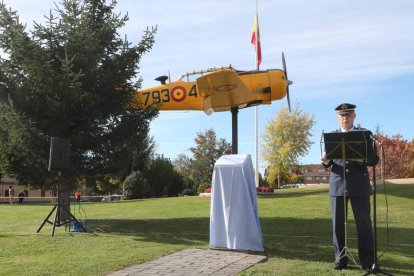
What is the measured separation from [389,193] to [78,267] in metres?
15.5

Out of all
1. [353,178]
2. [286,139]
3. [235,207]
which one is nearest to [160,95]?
[235,207]

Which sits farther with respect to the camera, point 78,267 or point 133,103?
point 133,103

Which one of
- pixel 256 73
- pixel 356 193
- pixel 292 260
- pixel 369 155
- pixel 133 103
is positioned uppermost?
pixel 256 73

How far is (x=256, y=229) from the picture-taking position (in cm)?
782

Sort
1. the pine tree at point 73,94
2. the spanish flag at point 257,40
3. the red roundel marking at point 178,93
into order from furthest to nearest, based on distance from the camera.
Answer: the spanish flag at point 257,40, the red roundel marking at point 178,93, the pine tree at point 73,94

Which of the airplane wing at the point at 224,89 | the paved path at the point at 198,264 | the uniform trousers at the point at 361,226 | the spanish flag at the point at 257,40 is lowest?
the paved path at the point at 198,264

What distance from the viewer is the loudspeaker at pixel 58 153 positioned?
988 centimetres

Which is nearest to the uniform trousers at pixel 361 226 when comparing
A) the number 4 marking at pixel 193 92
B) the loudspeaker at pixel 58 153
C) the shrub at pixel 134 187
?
the loudspeaker at pixel 58 153

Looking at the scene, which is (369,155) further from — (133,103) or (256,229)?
(133,103)

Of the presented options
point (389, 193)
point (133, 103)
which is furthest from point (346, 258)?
point (389, 193)

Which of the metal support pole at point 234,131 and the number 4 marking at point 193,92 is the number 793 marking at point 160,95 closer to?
the number 4 marking at point 193,92

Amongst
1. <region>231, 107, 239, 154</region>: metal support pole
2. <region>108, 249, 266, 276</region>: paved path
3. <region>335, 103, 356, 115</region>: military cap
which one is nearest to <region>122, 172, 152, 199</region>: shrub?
<region>231, 107, 239, 154</region>: metal support pole

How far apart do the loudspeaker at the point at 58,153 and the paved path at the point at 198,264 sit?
3.86 meters

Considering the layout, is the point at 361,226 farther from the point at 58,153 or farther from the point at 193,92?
the point at 193,92
